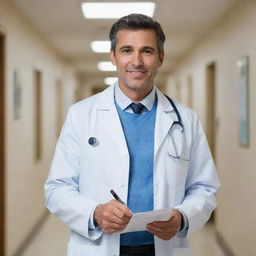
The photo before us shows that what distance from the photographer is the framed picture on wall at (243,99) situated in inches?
160

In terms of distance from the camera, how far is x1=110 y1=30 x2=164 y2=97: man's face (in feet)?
5.47

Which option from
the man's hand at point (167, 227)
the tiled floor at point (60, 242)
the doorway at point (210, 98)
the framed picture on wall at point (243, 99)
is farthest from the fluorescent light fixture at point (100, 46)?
the man's hand at point (167, 227)

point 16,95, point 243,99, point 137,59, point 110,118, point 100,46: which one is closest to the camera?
point 137,59

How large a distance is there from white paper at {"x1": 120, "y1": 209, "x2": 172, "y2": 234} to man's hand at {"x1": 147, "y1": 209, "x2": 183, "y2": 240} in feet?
0.07

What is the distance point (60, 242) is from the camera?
5301 millimetres

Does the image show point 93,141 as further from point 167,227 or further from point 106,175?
point 167,227

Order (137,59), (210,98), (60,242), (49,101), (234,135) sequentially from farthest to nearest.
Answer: (49,101) < (210,98) < (60,242) < (234,135) < (137,59)

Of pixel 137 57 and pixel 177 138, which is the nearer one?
pixel 137 57

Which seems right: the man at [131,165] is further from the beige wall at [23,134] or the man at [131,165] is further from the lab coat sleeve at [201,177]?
the beige wall at [23,134]

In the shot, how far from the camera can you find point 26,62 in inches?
215

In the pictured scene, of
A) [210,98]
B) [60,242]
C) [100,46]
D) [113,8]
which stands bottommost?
[60,242]

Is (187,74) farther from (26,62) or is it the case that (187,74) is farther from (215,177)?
(215,177)

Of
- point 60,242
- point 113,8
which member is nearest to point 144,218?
point 113,8

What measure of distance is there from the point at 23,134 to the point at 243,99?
237 centimetres
